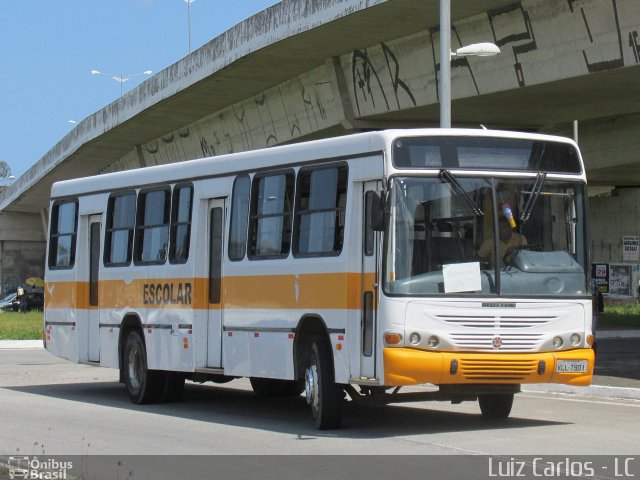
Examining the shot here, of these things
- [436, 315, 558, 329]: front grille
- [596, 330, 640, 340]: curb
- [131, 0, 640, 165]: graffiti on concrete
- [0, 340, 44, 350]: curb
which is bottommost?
[0, 340, 44, 350]: curb

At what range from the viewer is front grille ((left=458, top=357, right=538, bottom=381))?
13242 millimetres

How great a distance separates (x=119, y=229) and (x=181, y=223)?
196 cm

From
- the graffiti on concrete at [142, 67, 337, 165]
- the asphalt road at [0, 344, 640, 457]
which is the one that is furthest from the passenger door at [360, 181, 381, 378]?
the graffiti on concrete at [142, 67, 337, 165]

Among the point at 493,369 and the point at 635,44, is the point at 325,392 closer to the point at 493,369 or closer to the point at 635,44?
the point at 493,369

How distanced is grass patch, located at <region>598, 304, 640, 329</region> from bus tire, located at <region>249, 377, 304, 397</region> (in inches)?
983

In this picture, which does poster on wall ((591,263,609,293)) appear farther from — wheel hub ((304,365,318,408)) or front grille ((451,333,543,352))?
front grille ((451,333,543,352))

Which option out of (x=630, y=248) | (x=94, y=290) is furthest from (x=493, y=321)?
(x=630, y=248)

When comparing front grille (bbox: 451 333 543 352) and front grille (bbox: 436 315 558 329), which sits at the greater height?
front grille (bbox: 436 315 558 329)

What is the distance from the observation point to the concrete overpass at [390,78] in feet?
84.8

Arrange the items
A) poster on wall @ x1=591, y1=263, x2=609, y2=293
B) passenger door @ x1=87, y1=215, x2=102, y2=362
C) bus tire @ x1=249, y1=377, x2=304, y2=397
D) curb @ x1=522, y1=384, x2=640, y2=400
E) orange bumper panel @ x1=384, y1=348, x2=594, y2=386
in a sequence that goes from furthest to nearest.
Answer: poster on wall @ x1=591, y1=263, x2=609, y2=293, passenger door @ x1=87, y1=215, x2=102, y2=362, bus tire @ x1=249, y1=377, x2=304, y2=397, curb @ x1=522, y1=384, x2=640, y2=400, orange bumper panel @ x1=384, y1=348, x2=594, y2=386

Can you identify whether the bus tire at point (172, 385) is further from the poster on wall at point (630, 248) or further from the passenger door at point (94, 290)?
the poster on wall at point (630, 248)

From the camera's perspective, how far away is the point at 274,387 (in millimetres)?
18891

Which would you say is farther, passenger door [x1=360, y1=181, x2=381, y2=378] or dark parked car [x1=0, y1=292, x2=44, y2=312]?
dark parked car [x1=0, y1=292, x2=44, y2=312]
